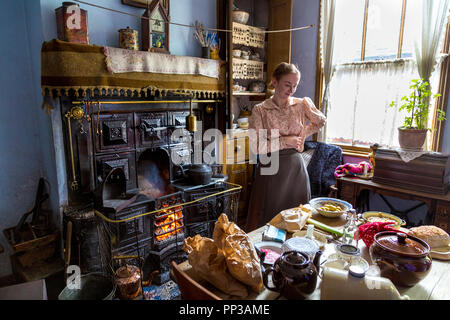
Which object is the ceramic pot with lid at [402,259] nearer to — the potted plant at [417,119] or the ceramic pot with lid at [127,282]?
the ceramic pot with lid at [127,282]

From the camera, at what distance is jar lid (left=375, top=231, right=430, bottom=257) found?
1105 millimetres

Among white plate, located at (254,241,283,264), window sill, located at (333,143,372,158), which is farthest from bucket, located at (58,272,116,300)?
window sill, located at (333,143,372,158)

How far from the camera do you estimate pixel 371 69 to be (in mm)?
3340

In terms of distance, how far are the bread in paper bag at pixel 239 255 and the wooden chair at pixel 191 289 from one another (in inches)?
5.3

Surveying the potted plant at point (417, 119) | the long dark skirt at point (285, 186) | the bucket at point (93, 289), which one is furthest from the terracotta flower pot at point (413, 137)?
the bucket at point (93, 289)

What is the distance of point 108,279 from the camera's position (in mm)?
1962

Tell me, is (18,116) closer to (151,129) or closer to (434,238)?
(151,129)

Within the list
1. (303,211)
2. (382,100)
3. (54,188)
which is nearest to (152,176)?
(54,188)

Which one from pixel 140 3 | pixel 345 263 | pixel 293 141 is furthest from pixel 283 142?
pixel 140 3

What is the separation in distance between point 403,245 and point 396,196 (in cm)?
188

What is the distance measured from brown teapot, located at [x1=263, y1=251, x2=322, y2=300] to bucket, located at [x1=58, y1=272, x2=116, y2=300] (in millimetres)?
1249

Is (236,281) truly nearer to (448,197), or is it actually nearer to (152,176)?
(152,176)
